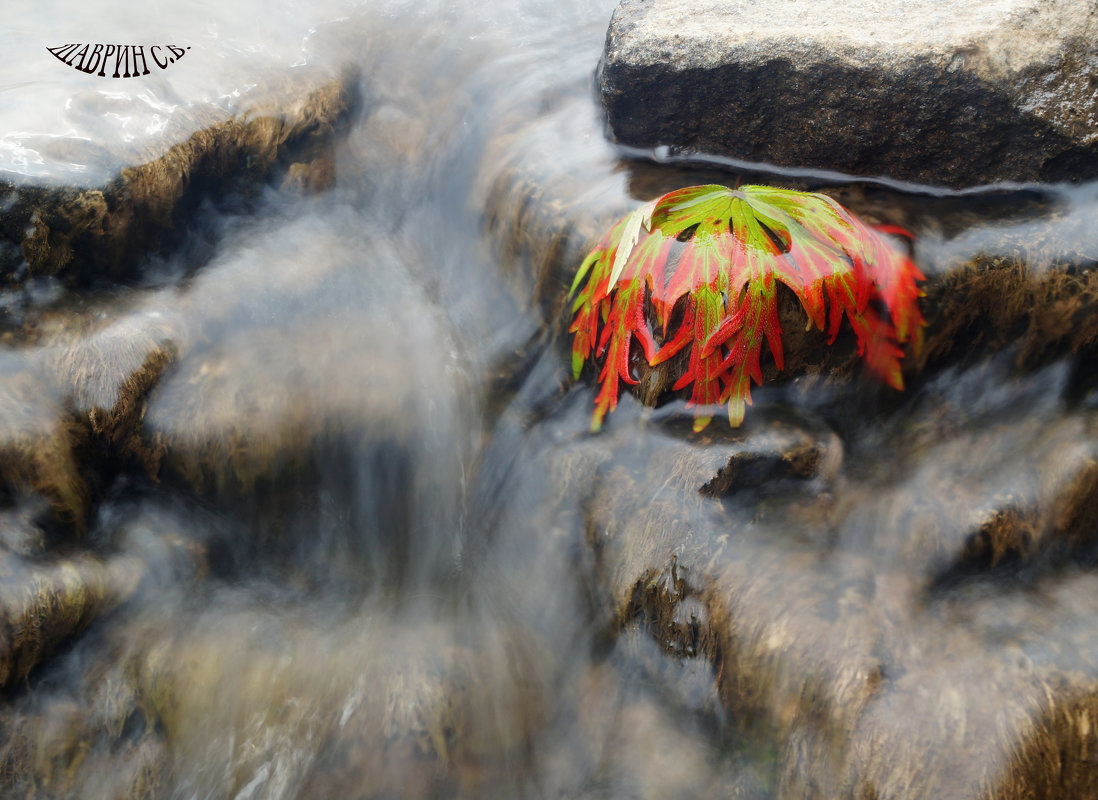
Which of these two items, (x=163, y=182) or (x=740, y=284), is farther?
(x=163, y=182)

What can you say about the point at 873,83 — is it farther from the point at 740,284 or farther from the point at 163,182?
the point at 163,182

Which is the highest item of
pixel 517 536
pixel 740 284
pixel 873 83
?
pixel 873 83

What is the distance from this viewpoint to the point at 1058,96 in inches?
99.1

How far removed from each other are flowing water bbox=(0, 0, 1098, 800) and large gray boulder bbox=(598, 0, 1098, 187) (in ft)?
0.42

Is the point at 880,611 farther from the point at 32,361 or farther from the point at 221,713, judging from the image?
the point at 32,361

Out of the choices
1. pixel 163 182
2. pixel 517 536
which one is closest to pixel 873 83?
pixel 517 536

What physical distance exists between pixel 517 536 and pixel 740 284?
117 centimetres

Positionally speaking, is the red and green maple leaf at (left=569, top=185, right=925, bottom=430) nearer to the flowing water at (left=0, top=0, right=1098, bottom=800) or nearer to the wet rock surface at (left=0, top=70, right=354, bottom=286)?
the flowing water at (left=0, top=0, right=1098, bottom=800)

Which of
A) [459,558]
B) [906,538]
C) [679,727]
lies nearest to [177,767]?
[459,558]

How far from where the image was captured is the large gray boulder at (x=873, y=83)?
2.53 m

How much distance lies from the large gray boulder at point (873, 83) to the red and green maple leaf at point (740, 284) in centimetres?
46

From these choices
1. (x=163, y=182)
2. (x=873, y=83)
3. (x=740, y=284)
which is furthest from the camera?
(x=163, y=182)

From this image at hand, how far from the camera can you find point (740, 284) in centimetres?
236

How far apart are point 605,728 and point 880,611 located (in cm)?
89
